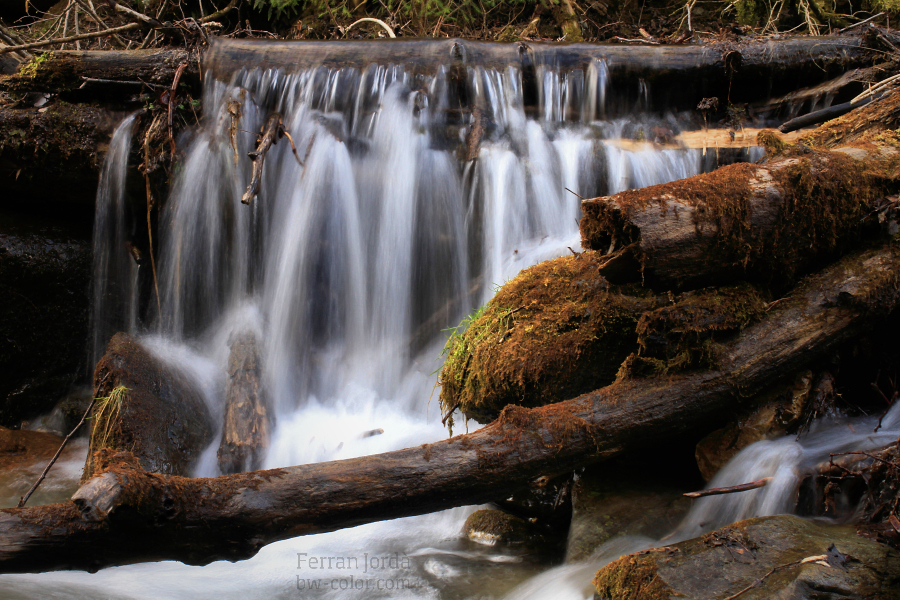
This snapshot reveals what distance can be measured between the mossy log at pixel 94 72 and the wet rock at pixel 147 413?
280 cm

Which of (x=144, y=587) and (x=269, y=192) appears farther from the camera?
(x=269, y=192)

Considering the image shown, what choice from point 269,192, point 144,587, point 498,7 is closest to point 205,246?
point 269,192

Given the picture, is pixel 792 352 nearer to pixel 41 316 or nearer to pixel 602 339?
pixel 602 339

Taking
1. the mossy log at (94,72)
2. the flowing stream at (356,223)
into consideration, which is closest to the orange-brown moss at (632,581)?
the flowing stream at (356,223)

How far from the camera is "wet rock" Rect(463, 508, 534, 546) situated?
3467mm

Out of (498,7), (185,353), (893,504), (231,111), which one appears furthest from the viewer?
(498,7)

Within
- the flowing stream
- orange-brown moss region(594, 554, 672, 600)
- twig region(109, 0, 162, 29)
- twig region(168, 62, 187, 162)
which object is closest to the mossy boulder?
orange-brown moss region(594, 554, 672, 600)

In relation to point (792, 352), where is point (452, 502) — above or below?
below

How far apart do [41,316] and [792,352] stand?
21.7 ft

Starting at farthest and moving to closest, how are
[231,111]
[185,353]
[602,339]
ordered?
[231,111] → [185,353] → [602,339]

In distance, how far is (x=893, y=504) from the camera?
2184mm

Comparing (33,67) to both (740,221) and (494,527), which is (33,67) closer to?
(494,527)

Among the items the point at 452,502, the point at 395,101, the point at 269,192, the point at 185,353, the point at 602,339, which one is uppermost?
the point at 395,101

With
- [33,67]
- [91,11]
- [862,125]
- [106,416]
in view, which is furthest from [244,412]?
[91,11]
